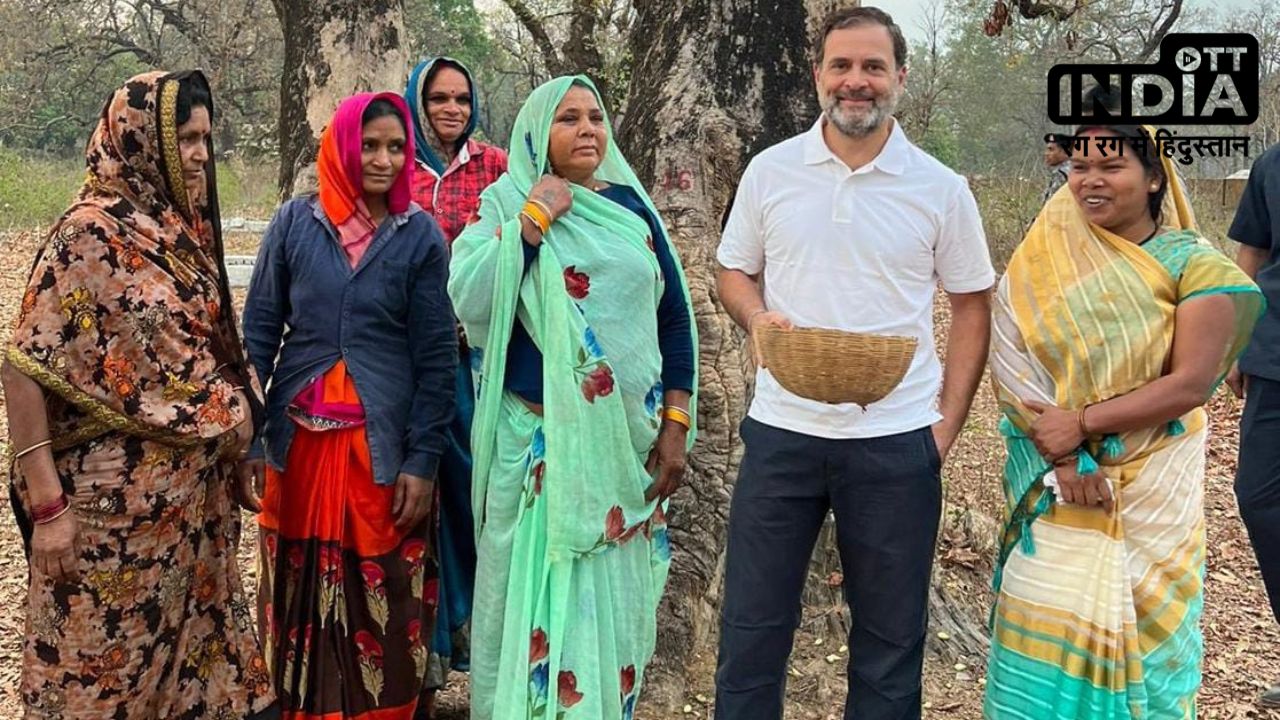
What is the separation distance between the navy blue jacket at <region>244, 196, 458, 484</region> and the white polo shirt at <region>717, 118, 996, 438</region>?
94cm

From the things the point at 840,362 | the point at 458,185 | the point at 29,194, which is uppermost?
the point at 29,194

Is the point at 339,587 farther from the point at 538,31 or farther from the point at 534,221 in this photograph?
the point at 538,31

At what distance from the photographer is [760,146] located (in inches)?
141

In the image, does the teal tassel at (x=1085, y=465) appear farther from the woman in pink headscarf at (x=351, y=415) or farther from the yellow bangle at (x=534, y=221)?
the woman in pink headscarf at (x=351, y=415)

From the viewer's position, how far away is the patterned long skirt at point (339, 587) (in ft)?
9.36

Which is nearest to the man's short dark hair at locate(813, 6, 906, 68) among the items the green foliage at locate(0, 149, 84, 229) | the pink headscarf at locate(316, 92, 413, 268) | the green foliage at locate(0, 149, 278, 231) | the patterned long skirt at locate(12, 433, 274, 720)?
the pink headscarf at locate(316, 92, 413, 268)

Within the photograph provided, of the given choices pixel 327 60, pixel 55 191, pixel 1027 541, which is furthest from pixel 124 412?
pixel 55 191

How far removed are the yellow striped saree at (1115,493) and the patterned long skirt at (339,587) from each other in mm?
1607

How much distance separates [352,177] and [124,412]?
2.70ft

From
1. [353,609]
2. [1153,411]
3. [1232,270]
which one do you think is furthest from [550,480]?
[1232,270]

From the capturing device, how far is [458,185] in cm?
359

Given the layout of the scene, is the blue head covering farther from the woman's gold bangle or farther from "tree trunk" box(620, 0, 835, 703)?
the woman's gold bangle

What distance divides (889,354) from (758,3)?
177 cm

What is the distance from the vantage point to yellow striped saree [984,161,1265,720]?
2570mm
